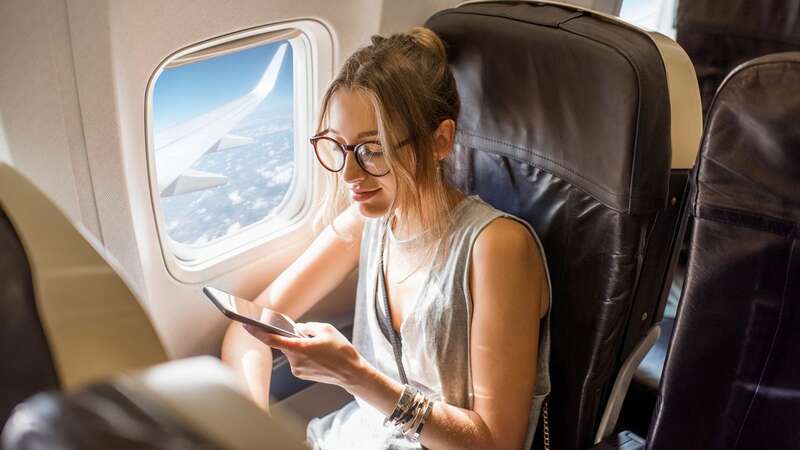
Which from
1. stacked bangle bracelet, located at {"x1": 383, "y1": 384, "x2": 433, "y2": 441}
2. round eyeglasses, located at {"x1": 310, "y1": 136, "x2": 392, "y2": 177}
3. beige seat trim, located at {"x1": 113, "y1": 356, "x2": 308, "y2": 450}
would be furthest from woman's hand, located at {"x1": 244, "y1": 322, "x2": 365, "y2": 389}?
beige seat trim, located at {"x1": 113, "y1": 356, "x2": 308, "y2": 450}

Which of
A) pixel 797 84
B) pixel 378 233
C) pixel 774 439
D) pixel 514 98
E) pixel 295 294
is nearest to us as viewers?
pixel 797 84

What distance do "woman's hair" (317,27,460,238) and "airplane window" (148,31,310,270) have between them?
0.39 m

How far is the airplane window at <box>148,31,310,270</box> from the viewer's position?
1.85 meters

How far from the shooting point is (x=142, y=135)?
63.9 inches

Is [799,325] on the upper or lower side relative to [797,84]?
lower

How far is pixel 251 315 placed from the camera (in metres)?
1.53

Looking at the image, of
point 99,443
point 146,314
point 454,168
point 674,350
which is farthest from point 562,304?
point 99,443

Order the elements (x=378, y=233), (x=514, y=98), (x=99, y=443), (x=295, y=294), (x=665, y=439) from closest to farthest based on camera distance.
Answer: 1. (x=99, y=443)
2. (x=665, y=439)
3. (x=514, y=98)
4. (x=378, y=233)
5. (x=295, y=294)

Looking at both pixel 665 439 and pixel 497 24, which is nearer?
pixel 665 439

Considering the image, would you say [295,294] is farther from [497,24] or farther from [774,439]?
[774,439]

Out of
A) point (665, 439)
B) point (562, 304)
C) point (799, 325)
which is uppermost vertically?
point (799, 325)

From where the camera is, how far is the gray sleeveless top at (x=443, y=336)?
159 cm

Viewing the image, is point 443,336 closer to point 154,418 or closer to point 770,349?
point 770,349

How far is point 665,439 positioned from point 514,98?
0.71 metres
